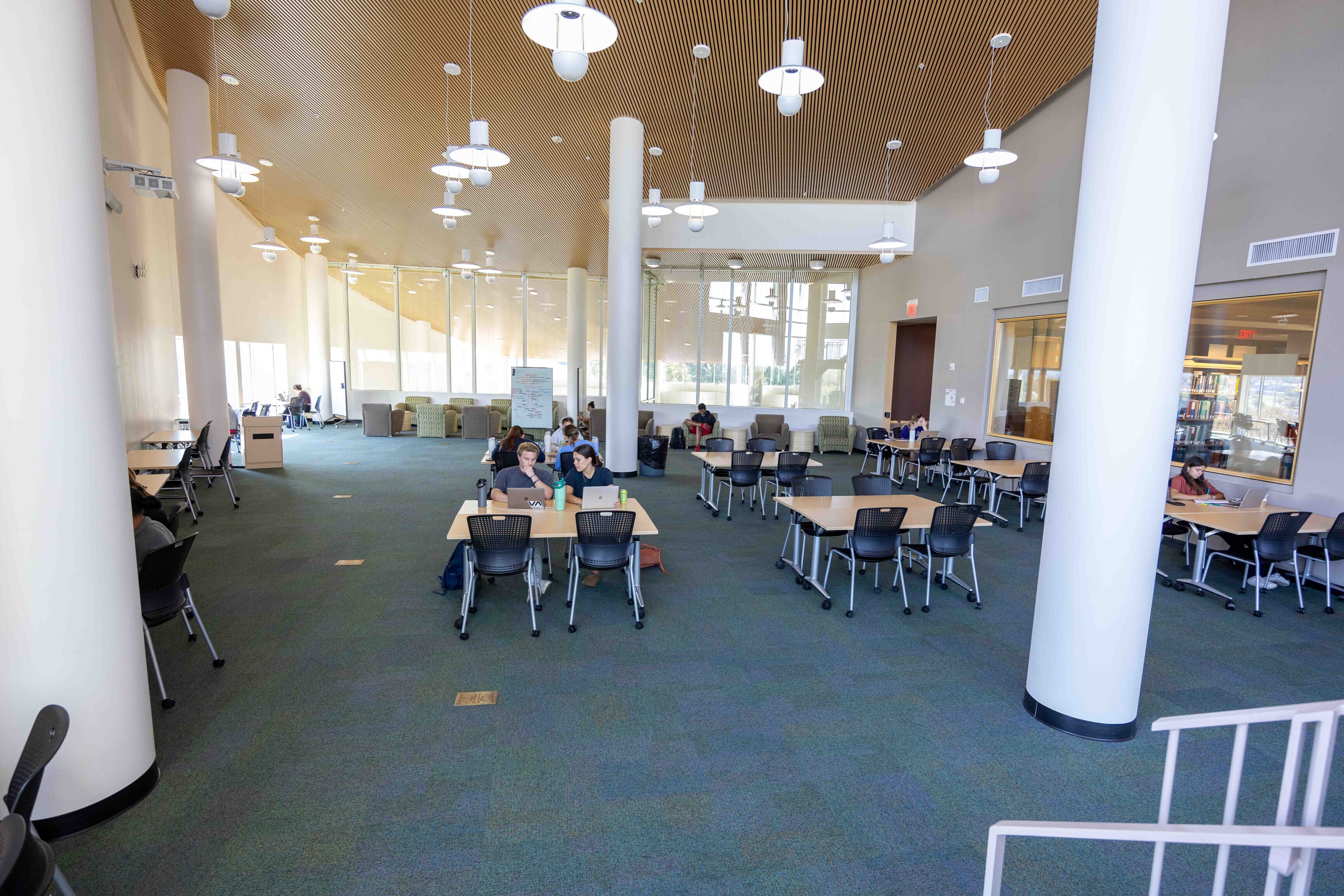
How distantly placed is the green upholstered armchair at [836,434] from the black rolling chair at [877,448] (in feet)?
5.56

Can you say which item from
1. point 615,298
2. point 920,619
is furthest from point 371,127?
point 920,619

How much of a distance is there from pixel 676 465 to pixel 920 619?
835cm

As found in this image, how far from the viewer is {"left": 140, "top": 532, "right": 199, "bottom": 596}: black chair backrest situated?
3678mm

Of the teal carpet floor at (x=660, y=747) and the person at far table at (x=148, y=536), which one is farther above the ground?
the person at far table at (x=148, y=536)

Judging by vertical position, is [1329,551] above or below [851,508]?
below

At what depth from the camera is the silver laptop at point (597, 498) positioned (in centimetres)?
529

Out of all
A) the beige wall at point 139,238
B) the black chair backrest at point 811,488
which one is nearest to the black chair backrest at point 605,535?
the black chair backrest at point 811,488

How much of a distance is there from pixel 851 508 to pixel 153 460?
26.0 ft

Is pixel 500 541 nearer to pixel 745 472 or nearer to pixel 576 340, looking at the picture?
pixel 745 472

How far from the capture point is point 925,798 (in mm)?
3146

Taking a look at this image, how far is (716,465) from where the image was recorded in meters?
8.97

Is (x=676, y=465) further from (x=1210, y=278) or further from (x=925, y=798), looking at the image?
(x=925, y=798)

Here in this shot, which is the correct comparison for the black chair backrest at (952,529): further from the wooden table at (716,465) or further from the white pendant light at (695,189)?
the white pendant light at (695,189)

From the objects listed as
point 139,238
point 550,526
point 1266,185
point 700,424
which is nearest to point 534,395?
point 700,424
